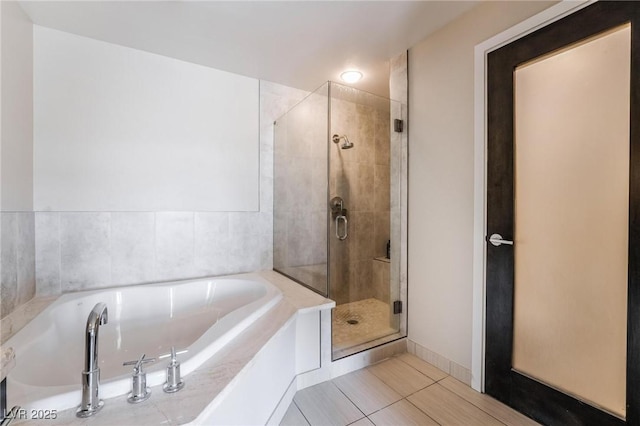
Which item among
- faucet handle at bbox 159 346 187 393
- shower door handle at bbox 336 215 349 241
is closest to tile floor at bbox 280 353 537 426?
faucet handle at bbox 159 346 187 393

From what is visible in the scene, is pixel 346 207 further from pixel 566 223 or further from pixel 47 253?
pixel 47 253

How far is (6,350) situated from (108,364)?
1.14 m

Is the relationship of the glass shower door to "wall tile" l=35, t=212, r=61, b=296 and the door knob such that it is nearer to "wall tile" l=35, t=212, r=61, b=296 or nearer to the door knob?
the door knob

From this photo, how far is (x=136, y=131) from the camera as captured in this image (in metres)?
2.13

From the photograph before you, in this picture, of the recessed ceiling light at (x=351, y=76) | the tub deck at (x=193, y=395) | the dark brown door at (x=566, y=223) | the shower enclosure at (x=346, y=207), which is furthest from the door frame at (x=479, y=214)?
the tub deck at (x=193, y=395)

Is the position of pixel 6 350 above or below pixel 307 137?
below

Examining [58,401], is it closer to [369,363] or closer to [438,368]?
[369,363]

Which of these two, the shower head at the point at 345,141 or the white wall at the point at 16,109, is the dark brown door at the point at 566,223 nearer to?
the shower head at the point at 345,141

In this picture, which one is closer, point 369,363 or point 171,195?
point 369,363

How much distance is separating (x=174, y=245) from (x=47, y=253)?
0.78 metres

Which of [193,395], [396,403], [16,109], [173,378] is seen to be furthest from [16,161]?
[396,403]

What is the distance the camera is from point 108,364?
162 centimetres

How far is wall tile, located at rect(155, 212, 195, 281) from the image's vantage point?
221cm

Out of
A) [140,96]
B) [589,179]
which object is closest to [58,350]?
[140,96]
